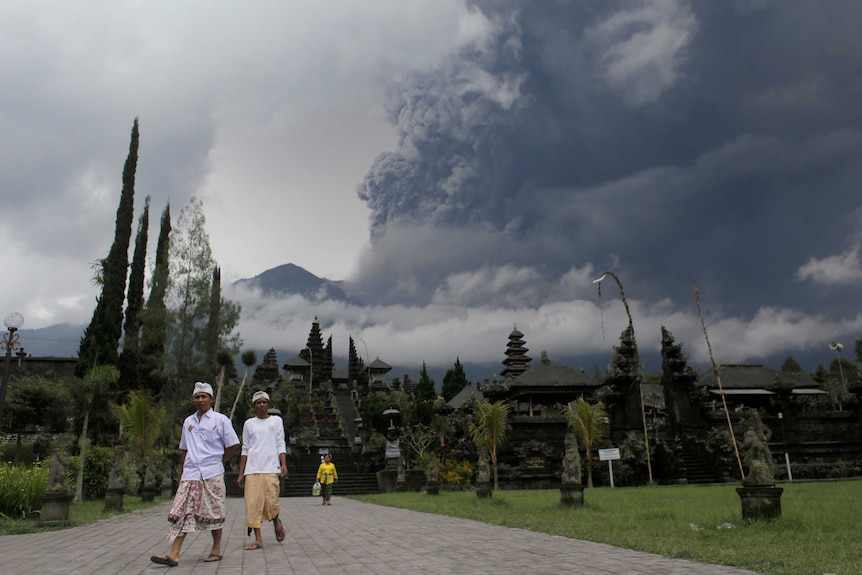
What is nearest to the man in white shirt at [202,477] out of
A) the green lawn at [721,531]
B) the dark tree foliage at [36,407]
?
the green lawn at [721,531]

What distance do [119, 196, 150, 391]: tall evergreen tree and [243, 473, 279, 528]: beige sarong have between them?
29368 millimetres

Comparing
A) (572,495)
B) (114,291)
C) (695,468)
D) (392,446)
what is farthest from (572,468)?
(114,291)

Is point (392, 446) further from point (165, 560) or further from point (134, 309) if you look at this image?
point (165, 560)

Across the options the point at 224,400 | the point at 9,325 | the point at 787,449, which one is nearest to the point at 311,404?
the point at 224,400

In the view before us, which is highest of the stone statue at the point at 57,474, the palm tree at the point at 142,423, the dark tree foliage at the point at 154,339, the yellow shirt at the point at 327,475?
the dark tree foliage at the point at 154,339

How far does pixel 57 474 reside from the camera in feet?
38.9

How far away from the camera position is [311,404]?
59.5 metres

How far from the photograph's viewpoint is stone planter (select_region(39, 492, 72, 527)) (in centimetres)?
1151

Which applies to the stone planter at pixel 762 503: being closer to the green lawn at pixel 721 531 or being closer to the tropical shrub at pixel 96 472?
the green lawn at pixel 721 531

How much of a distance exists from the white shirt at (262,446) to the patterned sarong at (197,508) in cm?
106

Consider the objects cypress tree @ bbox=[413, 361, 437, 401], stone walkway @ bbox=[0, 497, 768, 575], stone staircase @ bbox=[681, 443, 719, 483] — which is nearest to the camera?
stone walkway @ bbox=[0, 497, 768, 575]

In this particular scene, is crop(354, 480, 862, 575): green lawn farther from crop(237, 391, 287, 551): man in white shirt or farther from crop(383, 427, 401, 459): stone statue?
crop(383, 427, 401, 459): stone statue

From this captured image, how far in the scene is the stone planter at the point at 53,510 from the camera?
11.5 m

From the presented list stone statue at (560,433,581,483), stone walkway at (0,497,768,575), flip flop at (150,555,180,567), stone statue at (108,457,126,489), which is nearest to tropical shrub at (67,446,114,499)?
stone statue at (108,457,126,489)
